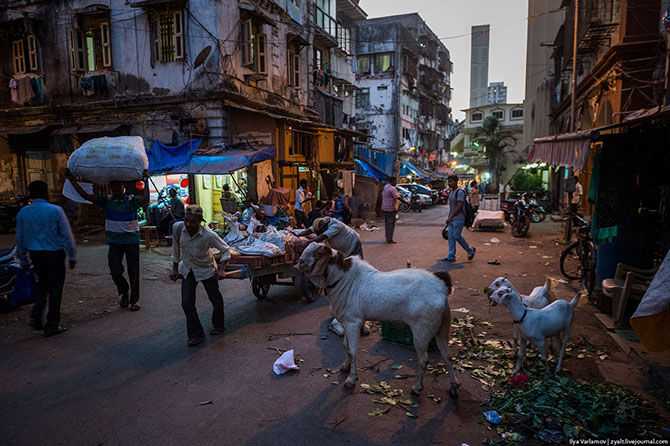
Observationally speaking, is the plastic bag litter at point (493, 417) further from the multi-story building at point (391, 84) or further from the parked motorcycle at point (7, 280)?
the multi-story building at point (391, 84)

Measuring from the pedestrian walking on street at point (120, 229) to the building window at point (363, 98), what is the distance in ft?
118

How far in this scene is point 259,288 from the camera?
734 centimetres

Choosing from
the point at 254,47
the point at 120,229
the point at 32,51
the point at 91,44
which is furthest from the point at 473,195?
the point at 32,51

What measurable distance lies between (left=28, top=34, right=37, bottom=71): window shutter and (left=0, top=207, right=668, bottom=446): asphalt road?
1407cm

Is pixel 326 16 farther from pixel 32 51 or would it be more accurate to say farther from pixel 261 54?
pixel 32 51

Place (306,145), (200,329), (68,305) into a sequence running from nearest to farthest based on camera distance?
(200,329)
(68,305)
(306,145)

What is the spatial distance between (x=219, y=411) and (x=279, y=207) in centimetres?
903

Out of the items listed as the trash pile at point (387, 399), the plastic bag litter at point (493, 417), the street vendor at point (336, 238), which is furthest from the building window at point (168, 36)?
the plastic bag litter at point (493, 417)

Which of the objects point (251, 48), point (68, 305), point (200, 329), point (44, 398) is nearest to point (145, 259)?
point (68, 305)

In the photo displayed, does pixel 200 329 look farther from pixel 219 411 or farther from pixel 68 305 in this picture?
pixel 68 305

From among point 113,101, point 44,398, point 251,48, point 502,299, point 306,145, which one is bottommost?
point 44,398

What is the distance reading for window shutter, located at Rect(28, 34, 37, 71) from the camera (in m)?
15.9

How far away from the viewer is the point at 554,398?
11.8 feet

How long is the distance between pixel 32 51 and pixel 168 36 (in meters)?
6.21
